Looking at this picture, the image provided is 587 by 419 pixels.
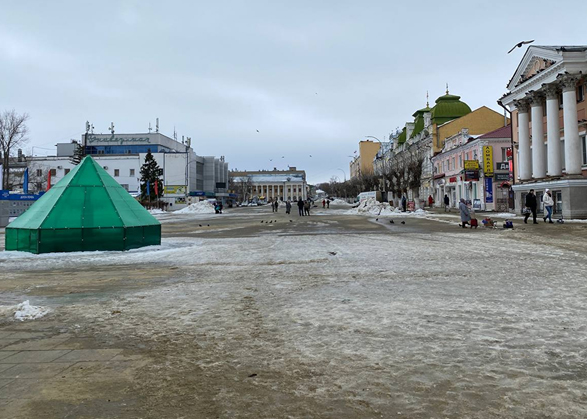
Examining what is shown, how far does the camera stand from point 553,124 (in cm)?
2788

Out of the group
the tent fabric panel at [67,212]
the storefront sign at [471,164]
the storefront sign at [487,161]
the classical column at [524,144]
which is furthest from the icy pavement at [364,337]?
the storefront sign at [487,161]

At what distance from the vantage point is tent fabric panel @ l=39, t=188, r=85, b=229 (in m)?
12.6

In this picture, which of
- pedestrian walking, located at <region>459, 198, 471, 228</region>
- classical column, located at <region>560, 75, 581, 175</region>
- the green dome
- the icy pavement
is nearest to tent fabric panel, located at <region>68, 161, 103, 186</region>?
the icy pavement

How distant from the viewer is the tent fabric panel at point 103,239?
41.9 feet

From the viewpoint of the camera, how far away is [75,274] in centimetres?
889

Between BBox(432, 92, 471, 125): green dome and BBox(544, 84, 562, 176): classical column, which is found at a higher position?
BBox(432, 92, 471, 125): green dome

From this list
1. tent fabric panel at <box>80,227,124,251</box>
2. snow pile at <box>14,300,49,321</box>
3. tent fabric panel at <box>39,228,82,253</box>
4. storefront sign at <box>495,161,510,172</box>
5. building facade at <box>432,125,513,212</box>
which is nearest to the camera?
snow pile at <box>14,300,49,321</box>

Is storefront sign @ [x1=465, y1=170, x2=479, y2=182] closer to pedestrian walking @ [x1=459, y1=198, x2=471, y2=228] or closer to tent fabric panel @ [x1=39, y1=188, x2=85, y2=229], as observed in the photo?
pedestrian walking @ [x1=459, y1=198, x2=471, y2=228]

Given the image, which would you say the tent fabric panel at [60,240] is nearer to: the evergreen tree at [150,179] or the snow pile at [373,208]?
the snow pile at [373,208]

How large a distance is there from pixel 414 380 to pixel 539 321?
91.3 inches

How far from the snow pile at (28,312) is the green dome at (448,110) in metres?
59.9

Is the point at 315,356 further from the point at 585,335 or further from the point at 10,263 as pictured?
the point at 10,263

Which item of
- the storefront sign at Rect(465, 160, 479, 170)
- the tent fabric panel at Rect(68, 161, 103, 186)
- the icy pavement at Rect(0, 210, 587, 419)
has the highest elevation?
the storefront sign at Rect(465, 160, 479, 170)

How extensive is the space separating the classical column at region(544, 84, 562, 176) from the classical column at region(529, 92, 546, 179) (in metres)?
1.89
